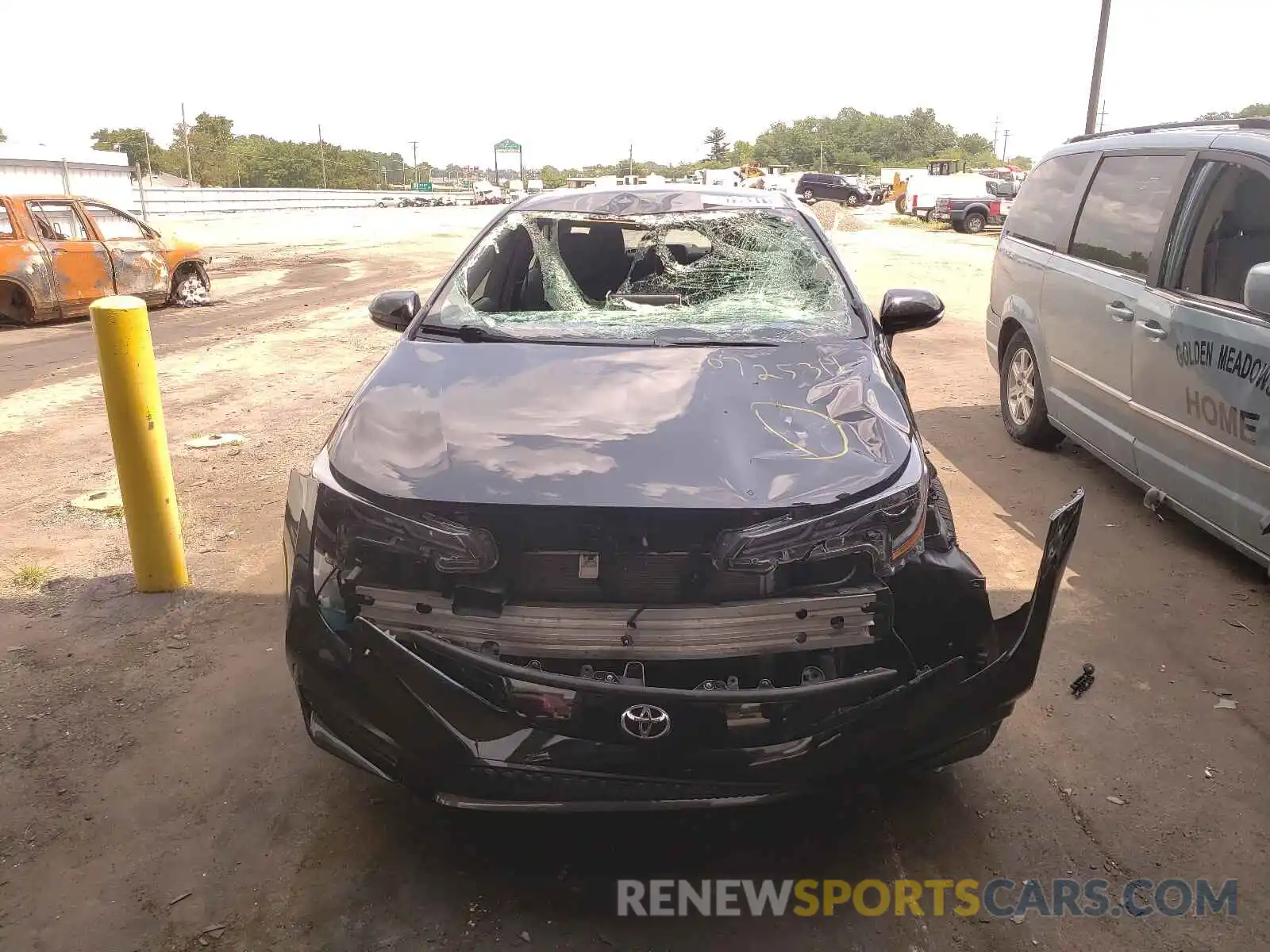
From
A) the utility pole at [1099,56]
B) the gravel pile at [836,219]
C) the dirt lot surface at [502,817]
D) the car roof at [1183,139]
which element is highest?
the utility pole at [1099,56]

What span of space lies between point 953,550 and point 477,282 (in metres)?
2.30

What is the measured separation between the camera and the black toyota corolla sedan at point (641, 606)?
221 cm

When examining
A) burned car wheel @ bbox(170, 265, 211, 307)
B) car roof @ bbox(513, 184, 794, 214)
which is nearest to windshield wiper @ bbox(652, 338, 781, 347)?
car roof @ bbox(513, 184, 794, 214)

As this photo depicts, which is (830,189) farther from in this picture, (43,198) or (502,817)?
(502,817)

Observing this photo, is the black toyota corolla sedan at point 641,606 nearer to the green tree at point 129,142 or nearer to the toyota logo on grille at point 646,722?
the toyota logo on grille at point 646,722

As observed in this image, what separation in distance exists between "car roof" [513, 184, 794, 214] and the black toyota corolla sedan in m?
1.81

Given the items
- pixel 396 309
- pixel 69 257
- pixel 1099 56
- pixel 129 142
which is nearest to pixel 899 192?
pixel 1099 56

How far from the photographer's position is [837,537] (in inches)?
93.3

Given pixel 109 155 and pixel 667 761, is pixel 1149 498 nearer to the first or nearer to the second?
pixel 667 761

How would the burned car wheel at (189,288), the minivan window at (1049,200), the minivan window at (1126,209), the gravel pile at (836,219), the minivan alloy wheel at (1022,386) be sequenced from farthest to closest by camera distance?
the gravel pile at (836,219)
the burned car wheel at (189,288)
the minivan alloy wheel at (1022,386)
the minivan window at (1049,200)
the minivan window at (1126,209)

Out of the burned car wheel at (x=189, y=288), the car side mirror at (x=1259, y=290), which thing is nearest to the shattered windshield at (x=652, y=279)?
the car side mirror at (x=1259, y=290)

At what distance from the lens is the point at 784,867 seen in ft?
8.54

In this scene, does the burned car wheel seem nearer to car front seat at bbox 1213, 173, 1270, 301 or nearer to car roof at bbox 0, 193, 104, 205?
car roof at bbox 0, 193, 104, 205

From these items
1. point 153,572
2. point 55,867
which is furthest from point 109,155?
point 55,867
